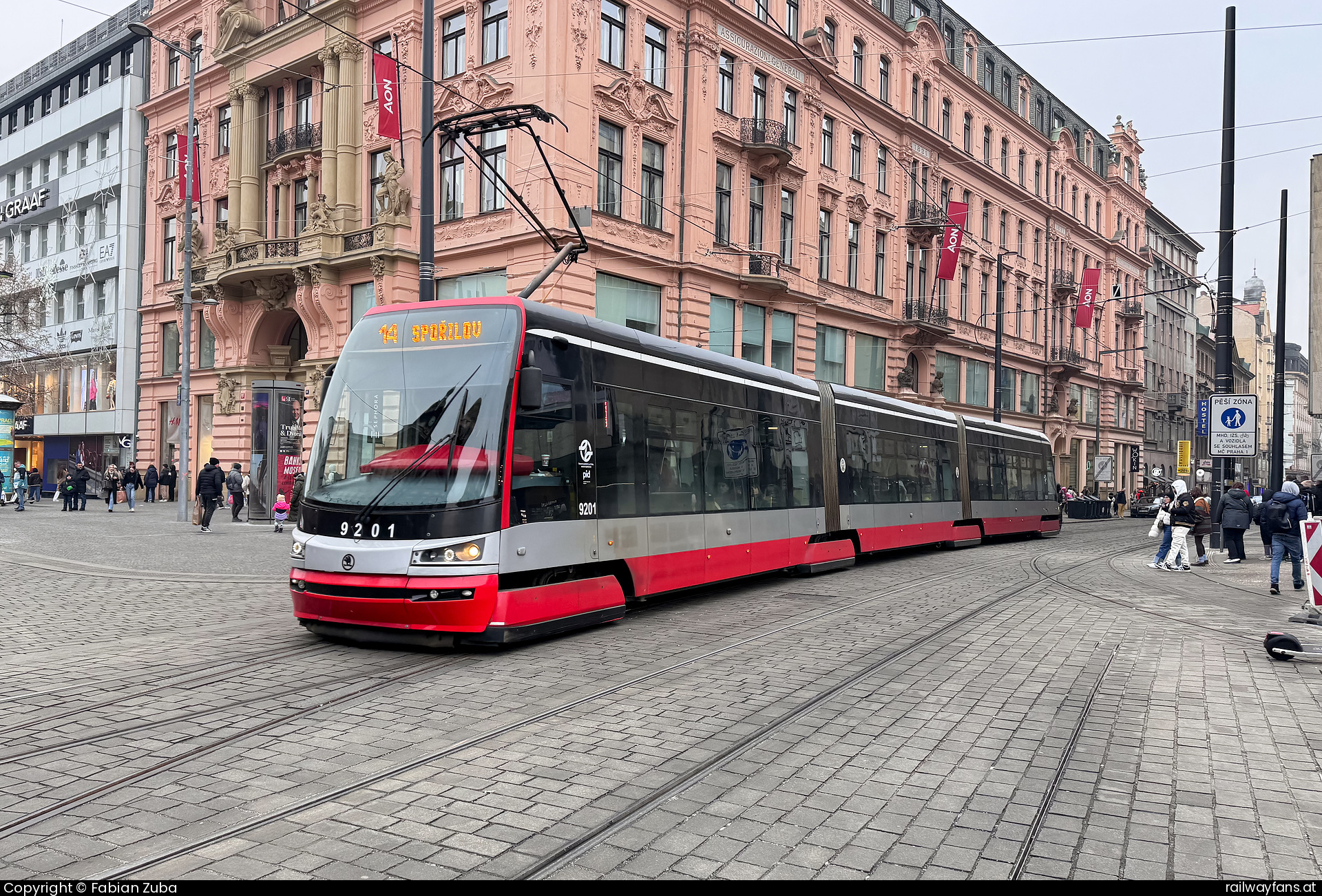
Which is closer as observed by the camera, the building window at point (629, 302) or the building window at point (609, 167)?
the building window at point (609, 167)

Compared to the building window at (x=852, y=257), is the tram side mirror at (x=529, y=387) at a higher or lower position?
lower

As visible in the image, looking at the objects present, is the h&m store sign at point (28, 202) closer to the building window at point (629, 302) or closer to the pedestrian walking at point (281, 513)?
the pedestrian walking at point (281, 513)

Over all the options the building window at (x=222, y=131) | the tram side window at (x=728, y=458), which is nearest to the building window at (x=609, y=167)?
the tram side window at (x=728, y=458)

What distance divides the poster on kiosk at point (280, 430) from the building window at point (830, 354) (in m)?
17.3

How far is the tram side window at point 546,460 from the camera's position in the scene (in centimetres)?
869

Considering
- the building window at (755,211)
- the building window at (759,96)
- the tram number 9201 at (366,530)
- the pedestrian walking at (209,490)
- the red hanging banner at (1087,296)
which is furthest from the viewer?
the red hanging banner at (1087,296)

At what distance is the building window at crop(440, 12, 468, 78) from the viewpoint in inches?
1065

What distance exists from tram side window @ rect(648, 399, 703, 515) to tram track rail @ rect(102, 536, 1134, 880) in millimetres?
1904

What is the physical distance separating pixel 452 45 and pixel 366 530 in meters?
22.5

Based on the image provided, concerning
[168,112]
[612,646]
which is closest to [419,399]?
[612,646]

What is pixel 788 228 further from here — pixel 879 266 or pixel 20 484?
pixel 20 484

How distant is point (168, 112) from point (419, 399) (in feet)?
120

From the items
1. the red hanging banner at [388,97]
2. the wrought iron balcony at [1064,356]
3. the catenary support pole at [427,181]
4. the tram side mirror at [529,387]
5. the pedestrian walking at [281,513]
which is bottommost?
the pedestrian walking at [281,513]
